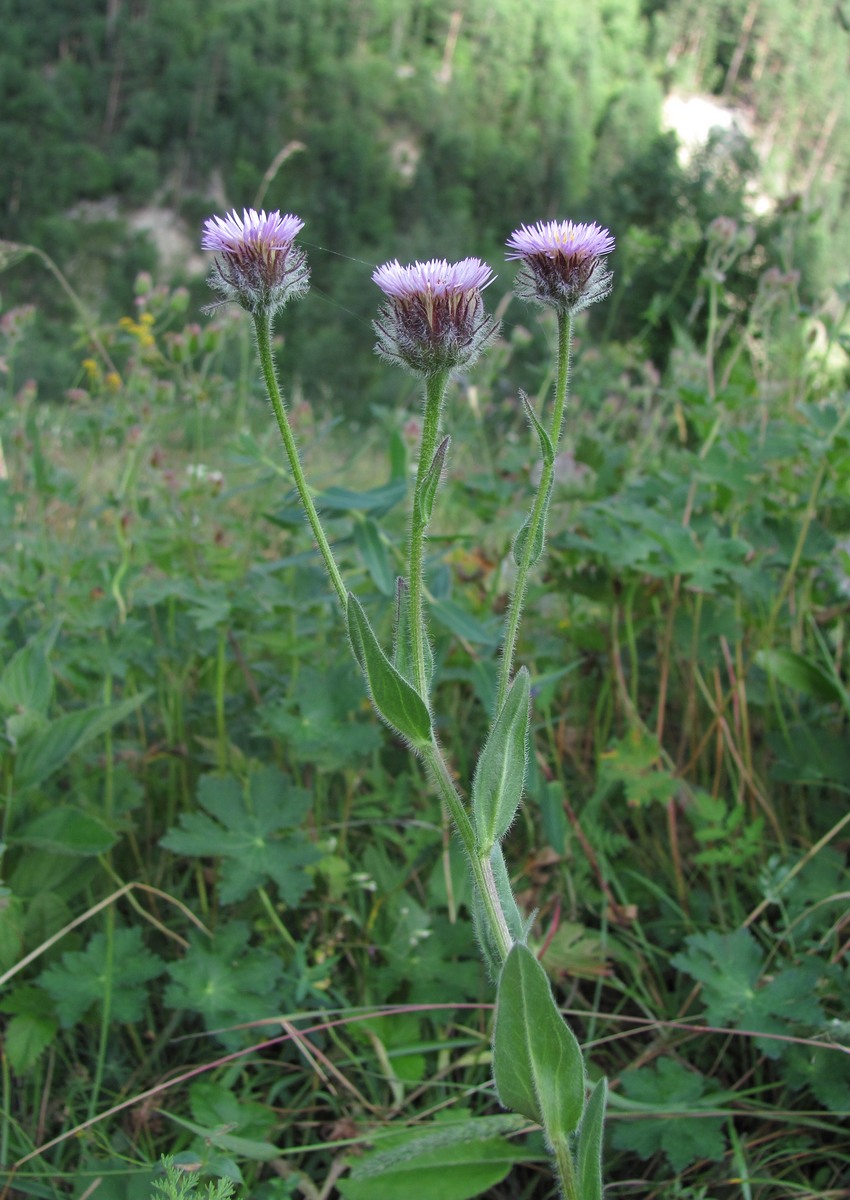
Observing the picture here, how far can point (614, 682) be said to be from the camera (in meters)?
1.77

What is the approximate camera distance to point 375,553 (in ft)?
4.90

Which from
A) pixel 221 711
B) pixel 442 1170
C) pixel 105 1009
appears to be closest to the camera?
pixel 442 1170

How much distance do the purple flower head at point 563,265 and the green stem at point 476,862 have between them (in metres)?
0.42

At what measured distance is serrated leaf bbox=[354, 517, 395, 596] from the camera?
1.46 meters

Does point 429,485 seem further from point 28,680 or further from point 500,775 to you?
point 28,680

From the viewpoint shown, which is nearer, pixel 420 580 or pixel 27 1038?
pixel 420 580

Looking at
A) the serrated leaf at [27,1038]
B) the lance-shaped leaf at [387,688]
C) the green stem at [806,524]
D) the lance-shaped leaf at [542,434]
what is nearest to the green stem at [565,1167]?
the lance-shaped leaf at [387,688]

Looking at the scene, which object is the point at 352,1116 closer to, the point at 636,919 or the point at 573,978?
the point at 573,978

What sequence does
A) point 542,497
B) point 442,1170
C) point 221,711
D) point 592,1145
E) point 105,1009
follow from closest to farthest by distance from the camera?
point 592,1145, point 542,497, point 442,1170, point 105,1009, point 221,711

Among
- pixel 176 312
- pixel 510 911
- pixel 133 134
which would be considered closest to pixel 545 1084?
pixel 510 911

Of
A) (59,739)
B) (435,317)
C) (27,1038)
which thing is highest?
(435,317)

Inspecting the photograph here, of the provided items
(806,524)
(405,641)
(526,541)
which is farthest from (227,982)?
(806,524)

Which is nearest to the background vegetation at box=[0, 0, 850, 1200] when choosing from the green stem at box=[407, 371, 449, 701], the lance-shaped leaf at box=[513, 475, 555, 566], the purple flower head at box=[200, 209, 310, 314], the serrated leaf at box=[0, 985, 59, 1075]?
the serrated leaf at box=[0, 985, 59, 1075]

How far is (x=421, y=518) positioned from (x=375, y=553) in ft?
2.10
